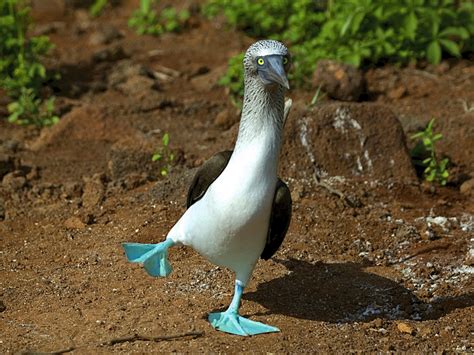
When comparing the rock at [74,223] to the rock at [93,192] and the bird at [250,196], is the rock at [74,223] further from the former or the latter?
the bird at [250,196]

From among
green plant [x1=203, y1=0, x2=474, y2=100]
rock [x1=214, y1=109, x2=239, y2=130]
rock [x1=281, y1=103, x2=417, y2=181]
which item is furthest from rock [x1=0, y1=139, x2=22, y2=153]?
rock [x1=281, y1=103, x2=417, y2=181]

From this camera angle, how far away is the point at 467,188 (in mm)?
7066

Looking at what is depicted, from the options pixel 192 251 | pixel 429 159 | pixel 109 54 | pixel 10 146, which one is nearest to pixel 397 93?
pixel 429 159

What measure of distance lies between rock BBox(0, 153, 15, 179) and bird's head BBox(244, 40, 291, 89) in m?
3.01

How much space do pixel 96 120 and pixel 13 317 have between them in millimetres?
3242

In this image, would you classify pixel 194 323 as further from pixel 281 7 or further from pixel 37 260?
pixel 281 7

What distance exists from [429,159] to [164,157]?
1.92 meters

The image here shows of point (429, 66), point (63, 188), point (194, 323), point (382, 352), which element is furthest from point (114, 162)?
point (429, 66)

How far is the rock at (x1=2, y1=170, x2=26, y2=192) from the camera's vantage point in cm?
688

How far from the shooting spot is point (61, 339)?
473 centimetres

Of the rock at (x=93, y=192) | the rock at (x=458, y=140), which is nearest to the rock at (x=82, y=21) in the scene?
the rock at (x=93, y=192)

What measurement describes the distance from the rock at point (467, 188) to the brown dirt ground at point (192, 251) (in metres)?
0.06

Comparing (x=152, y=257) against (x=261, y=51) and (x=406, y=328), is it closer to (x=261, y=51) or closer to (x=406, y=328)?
(x=261, y=51)

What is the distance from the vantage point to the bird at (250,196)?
4605 millimetres
